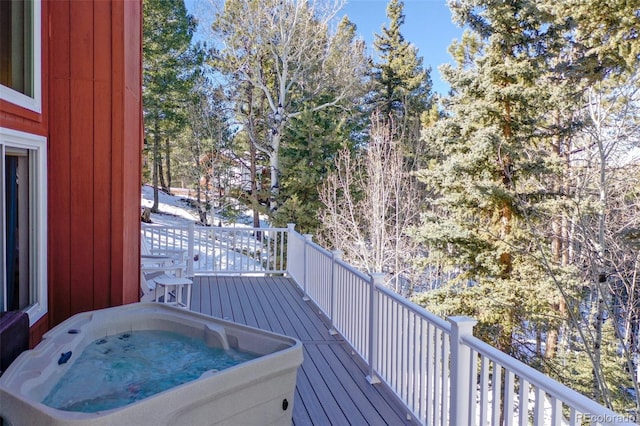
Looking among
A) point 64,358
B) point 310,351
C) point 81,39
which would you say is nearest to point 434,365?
point 310,351

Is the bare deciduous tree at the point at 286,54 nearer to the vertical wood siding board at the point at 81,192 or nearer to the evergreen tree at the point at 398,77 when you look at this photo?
the evergreen tree at the point at 398,77

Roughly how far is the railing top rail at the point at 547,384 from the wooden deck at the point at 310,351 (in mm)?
1332

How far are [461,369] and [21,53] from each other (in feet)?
10.9

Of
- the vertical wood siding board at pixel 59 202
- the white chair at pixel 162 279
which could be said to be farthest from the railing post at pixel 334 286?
the vertical wood siding board at pixel 59 202

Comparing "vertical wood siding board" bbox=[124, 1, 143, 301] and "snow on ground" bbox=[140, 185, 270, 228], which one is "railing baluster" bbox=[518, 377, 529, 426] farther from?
"snow on ground" bbox=[140, 185, 270, 228]

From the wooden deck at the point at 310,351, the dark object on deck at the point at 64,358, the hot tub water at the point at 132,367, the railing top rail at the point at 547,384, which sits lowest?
the wooden deck at the point at 310,351

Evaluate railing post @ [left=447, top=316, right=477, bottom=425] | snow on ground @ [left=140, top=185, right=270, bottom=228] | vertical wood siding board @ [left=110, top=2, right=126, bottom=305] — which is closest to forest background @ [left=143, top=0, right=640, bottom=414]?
snow on ground @ [left=140, top=185, right=270, bottom=228]

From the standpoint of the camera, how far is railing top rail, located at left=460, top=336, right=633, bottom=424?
1533 millimetres

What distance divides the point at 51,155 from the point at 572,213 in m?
8.89

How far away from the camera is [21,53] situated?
9.68 feet

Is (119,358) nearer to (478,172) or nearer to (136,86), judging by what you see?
(136,86)

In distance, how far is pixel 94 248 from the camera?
11.8ft

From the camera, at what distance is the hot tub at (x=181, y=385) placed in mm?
1964

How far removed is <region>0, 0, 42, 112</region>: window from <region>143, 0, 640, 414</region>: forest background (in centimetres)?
759
